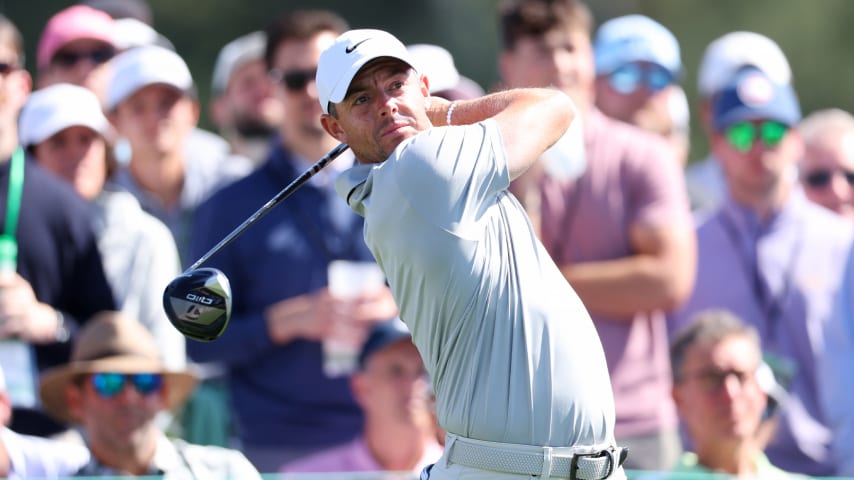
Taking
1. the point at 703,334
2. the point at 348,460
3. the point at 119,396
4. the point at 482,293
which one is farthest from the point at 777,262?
the point at 482,293

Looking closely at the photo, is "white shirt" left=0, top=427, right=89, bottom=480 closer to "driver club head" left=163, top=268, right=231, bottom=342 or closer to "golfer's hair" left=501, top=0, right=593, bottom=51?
"driver club head" left=163, top=268, right=231, bottom=342

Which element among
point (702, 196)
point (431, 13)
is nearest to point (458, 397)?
point (702, 196)

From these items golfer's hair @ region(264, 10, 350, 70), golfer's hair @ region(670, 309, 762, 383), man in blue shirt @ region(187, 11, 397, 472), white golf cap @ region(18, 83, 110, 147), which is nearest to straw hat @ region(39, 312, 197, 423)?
man in blue shirt @ region(187, 11, 397, 472)

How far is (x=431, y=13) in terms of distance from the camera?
20344mm

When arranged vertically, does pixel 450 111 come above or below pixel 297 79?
below

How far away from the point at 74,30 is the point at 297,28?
121 cm

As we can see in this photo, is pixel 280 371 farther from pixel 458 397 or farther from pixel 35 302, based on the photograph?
pixel 458 397

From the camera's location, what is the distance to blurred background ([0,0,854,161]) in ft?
62.7

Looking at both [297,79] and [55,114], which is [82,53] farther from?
[297,79]

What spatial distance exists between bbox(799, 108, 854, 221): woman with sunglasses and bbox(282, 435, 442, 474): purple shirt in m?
2.60

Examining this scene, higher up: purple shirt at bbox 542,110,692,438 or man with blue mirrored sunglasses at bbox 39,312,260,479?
purple shirt at bbox 542,110,692,438

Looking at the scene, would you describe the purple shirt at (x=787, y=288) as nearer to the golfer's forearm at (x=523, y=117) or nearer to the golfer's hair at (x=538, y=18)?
the golfer's hair at (x=538, y=18)

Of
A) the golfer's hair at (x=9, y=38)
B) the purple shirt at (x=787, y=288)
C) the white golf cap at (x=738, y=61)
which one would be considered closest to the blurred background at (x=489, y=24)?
the white golf cap at (x=738, y=61)

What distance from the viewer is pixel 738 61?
28.8 feet
